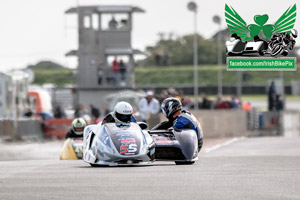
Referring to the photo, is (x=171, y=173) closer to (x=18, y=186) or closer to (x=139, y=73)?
(x=18, y=186)

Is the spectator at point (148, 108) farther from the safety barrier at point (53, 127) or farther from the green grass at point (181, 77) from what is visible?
the green grass at point (181, 77)

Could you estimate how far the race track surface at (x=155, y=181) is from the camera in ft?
33.9

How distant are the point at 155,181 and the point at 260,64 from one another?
6053 millimetres

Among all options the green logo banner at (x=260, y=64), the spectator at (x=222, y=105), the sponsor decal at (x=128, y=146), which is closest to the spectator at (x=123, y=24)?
the spectator at (x=222, y=105)

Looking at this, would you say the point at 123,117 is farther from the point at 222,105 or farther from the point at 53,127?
the point at 222,105

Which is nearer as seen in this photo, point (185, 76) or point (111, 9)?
point (111, 9)

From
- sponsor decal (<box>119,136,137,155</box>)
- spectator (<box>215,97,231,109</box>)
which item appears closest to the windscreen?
sponsor decal (<box>119,136,137,155</box>)

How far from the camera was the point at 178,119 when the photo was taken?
15.5 m

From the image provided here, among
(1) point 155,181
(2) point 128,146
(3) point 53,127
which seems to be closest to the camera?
(1) point 155,181

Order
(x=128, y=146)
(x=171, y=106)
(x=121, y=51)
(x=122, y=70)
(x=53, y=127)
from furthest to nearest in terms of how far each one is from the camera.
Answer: (x=121, y=51) → (x=122, y=70) → (x=53, y=127) → (x=171, y=106) → (x=128, y=146)

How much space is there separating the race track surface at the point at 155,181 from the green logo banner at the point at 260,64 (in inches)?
113

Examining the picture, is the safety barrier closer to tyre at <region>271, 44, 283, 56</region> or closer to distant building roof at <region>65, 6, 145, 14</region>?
distant building roof at <region>65, 6, 145, 14</region>

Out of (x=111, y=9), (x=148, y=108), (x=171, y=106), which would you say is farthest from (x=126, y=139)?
(x=111, y=9)

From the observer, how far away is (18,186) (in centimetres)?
1126
